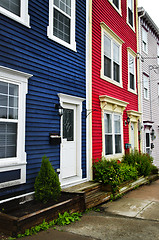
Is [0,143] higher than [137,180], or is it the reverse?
[0,143]

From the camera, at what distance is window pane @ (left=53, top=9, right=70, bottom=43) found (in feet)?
21.3

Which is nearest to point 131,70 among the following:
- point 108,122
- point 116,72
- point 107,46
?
point 116,72

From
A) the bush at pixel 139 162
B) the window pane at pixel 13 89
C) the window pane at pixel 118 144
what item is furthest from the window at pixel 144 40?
the window pane at pixel 13 89

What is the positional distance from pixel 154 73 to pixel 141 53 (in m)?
2.52

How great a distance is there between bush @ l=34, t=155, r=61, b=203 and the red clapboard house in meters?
3.04

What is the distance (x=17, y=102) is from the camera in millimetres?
5043

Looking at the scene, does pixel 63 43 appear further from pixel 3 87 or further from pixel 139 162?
pixel 139 162

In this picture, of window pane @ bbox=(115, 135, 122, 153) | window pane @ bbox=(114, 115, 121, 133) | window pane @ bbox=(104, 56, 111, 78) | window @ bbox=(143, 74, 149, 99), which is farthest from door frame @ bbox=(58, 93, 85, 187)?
window @ bbox=(143, 74, 149, 99)

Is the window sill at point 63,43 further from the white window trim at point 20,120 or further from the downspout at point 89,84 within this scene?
the white window trim at point 20,120

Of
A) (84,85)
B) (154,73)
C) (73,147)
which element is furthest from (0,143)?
(154,73)

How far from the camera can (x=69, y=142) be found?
6.82 meters

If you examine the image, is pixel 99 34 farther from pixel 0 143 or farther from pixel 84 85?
pixel 0 143

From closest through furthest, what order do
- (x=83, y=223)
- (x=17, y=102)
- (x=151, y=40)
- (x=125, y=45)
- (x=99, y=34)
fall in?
(x=83, y=223) < (x=17, y=102) < (x=99, y=34) < (x=125, y=45) < (x=151, y=40)

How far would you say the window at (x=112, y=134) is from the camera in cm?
905
